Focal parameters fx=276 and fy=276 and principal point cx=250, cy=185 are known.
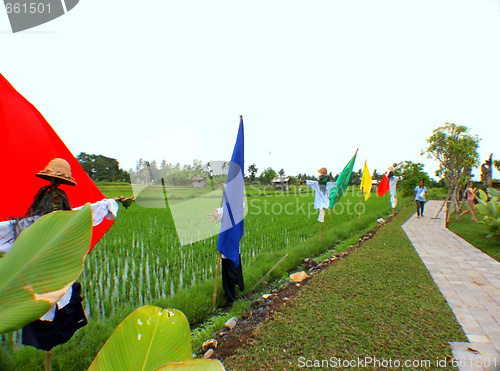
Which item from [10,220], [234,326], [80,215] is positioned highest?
[80,215]

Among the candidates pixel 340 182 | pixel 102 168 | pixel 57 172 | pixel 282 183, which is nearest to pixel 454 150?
pixel 340 182

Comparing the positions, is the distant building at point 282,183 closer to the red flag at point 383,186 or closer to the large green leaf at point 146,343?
the red flag at point 383,186

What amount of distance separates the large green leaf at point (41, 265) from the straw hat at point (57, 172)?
5.56ft

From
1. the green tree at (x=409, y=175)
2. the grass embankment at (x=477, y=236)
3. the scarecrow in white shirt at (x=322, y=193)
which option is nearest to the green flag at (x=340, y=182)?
the scarecrow in white shirt at (x=322, y=193)

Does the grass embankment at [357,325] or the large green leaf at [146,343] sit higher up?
the large green leaf at [146,343]

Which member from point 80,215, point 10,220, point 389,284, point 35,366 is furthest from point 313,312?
point 80,215

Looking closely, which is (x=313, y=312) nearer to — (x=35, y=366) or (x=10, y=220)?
(x=35, y=366)

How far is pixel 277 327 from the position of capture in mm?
2994

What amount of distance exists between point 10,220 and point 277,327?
2.56 metres

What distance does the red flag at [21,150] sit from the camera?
2.17 metres

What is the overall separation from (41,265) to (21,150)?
244 cm

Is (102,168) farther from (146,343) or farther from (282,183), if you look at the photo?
(146,343)

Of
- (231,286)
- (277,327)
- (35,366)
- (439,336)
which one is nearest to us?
(35,366)

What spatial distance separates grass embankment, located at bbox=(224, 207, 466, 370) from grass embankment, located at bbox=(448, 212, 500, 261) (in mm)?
2529
